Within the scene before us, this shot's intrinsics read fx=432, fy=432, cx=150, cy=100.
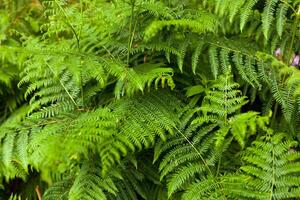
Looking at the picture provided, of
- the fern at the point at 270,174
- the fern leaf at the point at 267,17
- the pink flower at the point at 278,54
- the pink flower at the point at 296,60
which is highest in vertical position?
the fern leaf at the point at 267,17

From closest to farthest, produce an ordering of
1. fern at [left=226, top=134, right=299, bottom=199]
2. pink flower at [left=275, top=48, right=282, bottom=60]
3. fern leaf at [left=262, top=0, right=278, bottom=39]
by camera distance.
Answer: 1. fern at [left=226, top=134, right=299, bottom=199]
2. fern leaf at [left=262, top=0, right=278, bottom=39]
3. pink flower at [left=275, top=48, right=282, bottom=60]

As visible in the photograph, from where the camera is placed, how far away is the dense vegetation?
1.95 metres

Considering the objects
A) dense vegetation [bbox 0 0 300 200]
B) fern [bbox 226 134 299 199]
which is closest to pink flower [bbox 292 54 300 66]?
dense vegetation [bbox 0 0 300 200]

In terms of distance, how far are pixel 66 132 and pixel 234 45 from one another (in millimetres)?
1116

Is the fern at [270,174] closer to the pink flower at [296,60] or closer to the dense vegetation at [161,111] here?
the dense vegetation at [161,111]

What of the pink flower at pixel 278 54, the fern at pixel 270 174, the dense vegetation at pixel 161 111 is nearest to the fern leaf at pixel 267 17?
the dense vegetation at pixel 161 111

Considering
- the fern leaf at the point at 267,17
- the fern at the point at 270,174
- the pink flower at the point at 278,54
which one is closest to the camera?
the fern at the point at 270,174

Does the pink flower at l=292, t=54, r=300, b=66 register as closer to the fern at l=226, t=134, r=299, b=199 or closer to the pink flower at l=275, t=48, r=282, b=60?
the pink flower at l=275, t=48, r=282, b=60

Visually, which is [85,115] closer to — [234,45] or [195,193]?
[195,193]

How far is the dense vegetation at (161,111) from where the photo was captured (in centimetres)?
195

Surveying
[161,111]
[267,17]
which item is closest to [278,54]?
[267,17]

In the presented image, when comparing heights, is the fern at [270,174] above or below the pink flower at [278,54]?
below

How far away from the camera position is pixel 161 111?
7.18 feet

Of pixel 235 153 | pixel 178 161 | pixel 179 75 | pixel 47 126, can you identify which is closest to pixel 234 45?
pixel 179 75
